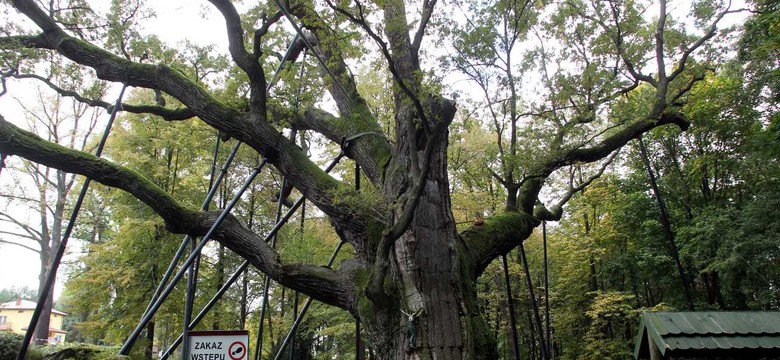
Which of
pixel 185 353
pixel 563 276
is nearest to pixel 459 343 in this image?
pixel 185 353

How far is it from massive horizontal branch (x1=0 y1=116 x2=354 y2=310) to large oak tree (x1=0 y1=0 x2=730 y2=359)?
0.04ft

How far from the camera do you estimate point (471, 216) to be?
11.7 meters

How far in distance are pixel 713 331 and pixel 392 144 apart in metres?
3.50

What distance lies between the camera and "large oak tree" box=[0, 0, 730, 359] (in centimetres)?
397


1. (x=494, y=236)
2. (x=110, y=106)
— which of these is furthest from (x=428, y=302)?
(x=110, y=106)

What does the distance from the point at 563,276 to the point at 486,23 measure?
37.2ft

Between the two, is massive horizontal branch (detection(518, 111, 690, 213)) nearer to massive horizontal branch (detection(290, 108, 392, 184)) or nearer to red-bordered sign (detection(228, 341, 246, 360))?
massive horizontal branch (detection(290, 108, 392, 184))

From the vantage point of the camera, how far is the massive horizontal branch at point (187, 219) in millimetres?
4203

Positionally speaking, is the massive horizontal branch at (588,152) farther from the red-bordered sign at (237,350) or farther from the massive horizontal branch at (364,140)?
the red-bordered sign at (237,350)

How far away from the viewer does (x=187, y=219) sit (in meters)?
4.58

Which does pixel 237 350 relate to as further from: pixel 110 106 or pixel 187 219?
pixel 110 106

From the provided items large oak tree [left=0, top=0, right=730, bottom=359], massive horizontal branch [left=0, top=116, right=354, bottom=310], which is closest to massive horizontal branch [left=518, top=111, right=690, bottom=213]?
large oak tree [left=0, top=0, right=730, bottom=359]

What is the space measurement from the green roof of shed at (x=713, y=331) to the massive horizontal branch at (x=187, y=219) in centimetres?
275

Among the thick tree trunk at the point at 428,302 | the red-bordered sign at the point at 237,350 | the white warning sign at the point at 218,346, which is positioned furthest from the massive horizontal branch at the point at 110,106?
the thick tree trunk at the point at 428,302
